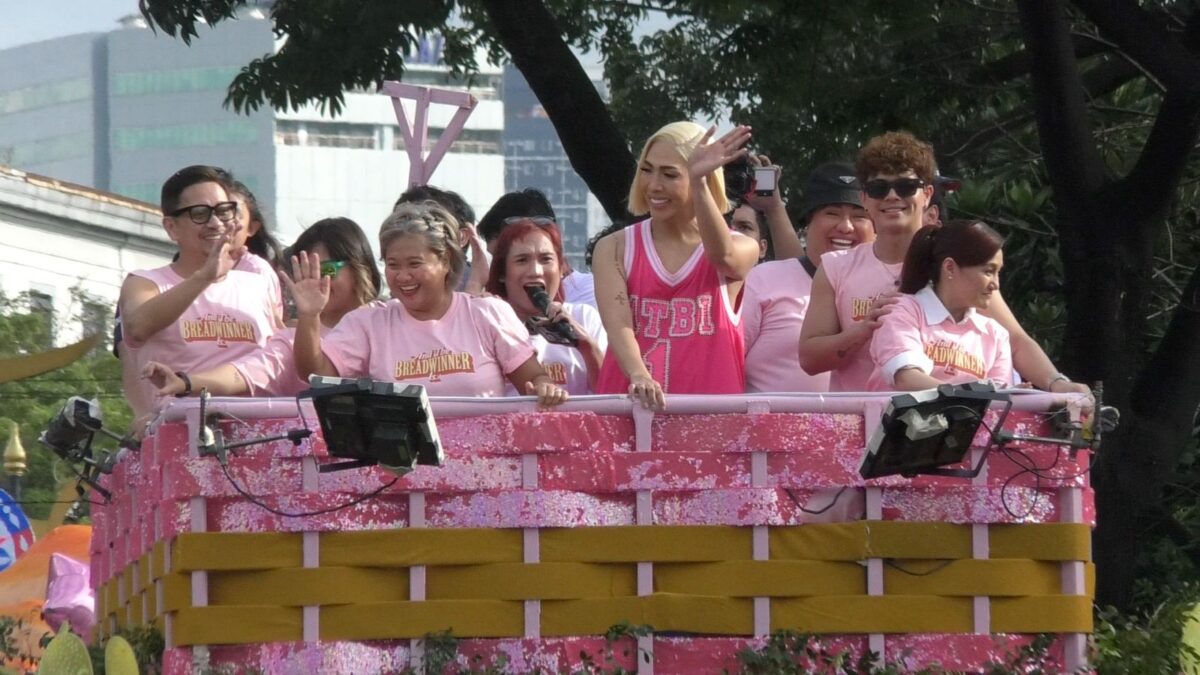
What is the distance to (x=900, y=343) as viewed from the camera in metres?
6.53

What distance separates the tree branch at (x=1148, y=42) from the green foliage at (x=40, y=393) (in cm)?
2479

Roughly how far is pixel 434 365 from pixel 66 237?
5424 cm

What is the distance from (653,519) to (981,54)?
7.69 metres

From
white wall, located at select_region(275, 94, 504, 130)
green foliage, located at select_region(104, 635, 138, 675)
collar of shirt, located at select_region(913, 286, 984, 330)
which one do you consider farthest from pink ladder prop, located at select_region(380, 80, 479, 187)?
white wall, located at select_region(275, 94, 504, 130)

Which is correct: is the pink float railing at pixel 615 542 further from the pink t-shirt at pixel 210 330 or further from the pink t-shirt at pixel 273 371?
the pink t-shirt at pixel 210 330

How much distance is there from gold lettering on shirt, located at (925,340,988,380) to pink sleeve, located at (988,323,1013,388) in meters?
0.11

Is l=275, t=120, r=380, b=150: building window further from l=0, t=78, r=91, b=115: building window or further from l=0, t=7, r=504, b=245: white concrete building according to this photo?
l=0, t=78, r=91, b=115: building window

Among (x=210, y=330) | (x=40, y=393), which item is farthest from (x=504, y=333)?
(x=40, y=393)

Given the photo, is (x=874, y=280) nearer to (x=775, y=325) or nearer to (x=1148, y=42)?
(x=775, y=325)

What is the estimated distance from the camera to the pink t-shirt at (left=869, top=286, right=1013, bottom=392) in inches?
257

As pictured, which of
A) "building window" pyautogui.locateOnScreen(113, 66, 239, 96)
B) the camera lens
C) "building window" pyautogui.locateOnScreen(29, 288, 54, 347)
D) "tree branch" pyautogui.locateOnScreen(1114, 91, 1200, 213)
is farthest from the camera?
"building window" pyautogui.locateOnScreen(113, 66, 239, 96)

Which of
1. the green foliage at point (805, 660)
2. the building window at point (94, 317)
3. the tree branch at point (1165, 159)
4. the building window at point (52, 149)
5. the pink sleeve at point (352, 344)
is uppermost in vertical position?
the building window at point (52, 149)

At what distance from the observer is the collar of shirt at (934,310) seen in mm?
6652

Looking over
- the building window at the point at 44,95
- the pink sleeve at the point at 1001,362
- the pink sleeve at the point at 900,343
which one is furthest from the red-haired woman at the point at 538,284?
the building window at the point at 44,95
